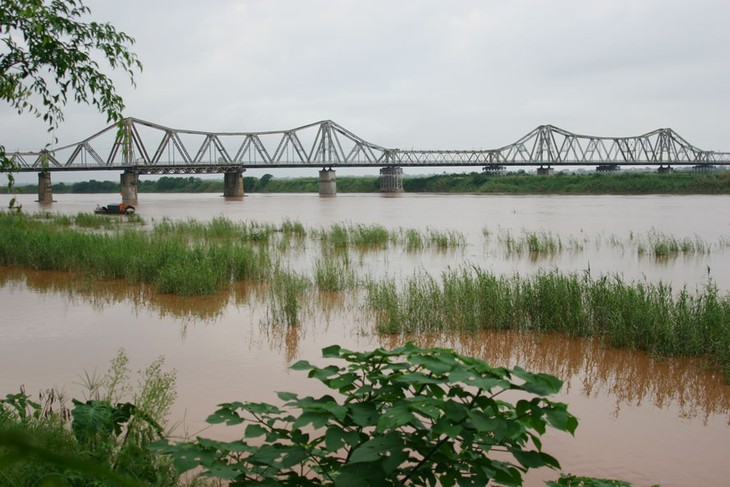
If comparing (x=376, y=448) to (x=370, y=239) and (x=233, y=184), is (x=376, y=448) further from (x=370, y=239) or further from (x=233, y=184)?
(x=233, y=184)

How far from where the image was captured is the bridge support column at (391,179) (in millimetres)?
113188

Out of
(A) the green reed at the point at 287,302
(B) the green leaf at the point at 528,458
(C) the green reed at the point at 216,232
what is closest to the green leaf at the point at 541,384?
(B) the green leaf at the point at 528,458

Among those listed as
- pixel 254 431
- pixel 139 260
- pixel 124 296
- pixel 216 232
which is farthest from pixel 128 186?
pixel 254 431

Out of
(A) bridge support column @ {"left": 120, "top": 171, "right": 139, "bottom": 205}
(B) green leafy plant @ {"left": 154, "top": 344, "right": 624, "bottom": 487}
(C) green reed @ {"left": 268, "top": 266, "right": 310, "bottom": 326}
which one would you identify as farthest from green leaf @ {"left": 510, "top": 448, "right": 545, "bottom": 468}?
(A) bridge support column @ {"left": 120, "top": 171, "right": 139, "bottom": 205}

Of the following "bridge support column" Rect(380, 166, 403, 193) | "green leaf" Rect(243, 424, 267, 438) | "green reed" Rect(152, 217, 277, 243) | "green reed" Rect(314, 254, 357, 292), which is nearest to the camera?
"green leaf" Rect(243, 424, 267, 438)

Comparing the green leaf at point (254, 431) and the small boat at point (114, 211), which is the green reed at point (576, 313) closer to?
the green leaf at point (254, 431)

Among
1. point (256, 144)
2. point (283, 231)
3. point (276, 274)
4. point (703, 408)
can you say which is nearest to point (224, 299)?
point (276, 274)

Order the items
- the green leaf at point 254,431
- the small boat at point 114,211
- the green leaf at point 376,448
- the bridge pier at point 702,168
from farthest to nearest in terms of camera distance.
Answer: the bridge pier at point 702,168 → the small boat at point 114,211 → the green leaf at point 254,431 → the green leaf at point 376,448

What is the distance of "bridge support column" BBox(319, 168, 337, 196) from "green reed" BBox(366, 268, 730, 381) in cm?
9514

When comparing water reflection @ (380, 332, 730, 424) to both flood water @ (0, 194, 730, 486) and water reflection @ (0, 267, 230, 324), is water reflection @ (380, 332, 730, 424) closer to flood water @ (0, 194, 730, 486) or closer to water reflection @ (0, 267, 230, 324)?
flood water @ (0, 194, 730, 486)

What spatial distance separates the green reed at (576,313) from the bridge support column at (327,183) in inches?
3746

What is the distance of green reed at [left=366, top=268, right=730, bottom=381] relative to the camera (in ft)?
24.3

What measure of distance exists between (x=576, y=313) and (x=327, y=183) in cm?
9852

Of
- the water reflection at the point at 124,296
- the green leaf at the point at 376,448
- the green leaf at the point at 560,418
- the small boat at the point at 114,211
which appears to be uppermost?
the small boat at the point at 114,211
